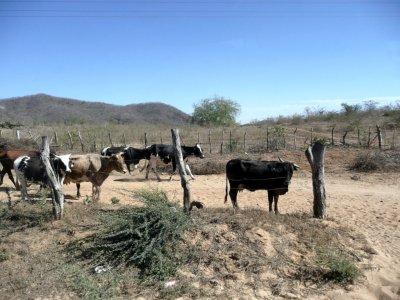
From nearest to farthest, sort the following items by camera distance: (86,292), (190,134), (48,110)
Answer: (86,292) → (190,134) → (48,110)

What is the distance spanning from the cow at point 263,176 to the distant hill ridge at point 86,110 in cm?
5775

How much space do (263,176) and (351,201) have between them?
11.4 ft

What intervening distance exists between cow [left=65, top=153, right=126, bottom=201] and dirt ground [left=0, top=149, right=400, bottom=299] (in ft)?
1.92

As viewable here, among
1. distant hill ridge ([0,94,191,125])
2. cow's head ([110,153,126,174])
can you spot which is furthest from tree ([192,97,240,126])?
cow's head ([110,153,126,174])

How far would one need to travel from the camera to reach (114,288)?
5711 mm

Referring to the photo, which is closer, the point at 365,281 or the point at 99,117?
the point at 365,281

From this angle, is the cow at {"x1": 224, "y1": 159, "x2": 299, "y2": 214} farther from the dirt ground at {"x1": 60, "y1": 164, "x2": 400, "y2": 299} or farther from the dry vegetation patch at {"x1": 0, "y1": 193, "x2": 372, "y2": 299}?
the dry vegetation patch at {"x1": 0, "y1": 193, "x2": 372, "y2": 299}

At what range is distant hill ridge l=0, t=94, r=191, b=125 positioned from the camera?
68.6m

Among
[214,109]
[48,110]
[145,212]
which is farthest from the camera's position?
[48,110]

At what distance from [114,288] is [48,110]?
71.1 m

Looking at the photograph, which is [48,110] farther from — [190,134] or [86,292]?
[86,292]

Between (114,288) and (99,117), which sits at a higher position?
(99,117)

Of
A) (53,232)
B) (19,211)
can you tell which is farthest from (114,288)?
(19,211)

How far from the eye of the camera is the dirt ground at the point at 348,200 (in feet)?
20.8
